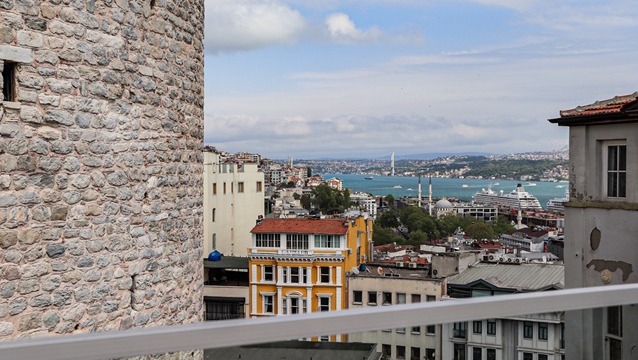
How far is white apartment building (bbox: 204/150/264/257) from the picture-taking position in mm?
37719

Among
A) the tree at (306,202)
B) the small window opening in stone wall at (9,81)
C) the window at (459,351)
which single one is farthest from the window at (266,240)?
the tree at (306,202)

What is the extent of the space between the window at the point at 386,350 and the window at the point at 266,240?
3262 cm

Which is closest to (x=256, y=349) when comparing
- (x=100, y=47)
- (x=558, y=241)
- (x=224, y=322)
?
(x=224, y=322)

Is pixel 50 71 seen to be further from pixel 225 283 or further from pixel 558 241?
pixel 558 241

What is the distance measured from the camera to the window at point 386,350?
2174mm

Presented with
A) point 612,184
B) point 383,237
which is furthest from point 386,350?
point 383,237

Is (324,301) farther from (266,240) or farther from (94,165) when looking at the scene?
(94,165)

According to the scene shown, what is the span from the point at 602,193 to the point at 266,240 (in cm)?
2430

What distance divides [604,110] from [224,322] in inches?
422

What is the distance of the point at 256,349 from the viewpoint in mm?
1990

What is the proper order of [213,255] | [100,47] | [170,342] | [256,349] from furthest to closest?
[213,255] → [100,47] → [256,349] → [170,342]

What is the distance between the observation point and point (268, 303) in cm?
3381

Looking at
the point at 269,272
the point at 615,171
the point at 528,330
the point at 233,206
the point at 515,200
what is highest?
the point at 615,171

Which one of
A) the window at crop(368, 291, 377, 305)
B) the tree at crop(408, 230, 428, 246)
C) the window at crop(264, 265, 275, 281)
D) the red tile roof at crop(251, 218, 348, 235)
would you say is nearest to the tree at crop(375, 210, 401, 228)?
the tree at crop(408, 230, 428, 246)
